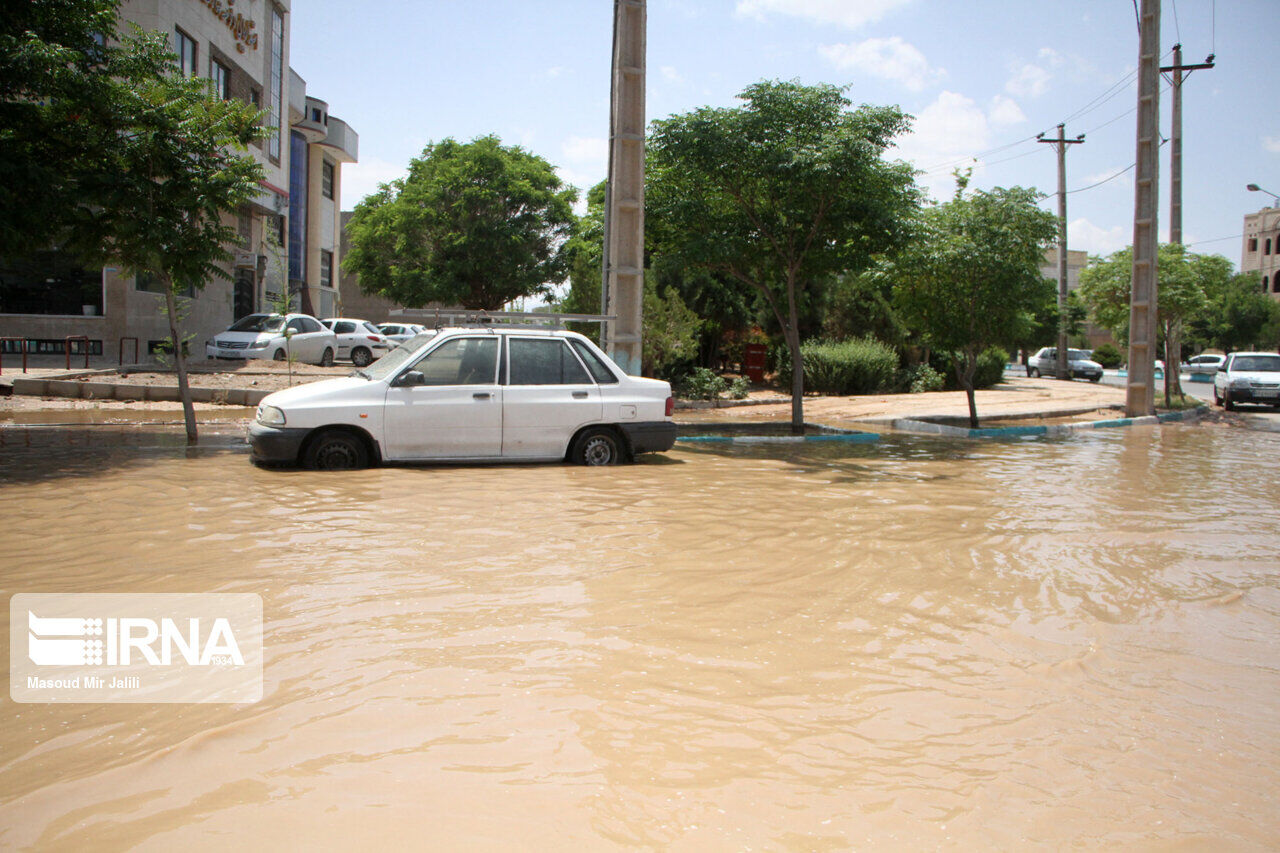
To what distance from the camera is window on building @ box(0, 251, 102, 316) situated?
25969 mm

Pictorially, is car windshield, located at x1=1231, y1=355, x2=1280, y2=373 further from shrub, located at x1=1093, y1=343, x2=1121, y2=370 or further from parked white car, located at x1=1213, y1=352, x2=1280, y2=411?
shrub, located at x1=1093, y1=343, x2=1121, y2=370

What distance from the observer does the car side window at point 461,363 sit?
9.93m

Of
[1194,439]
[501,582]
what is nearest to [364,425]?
[501,582]

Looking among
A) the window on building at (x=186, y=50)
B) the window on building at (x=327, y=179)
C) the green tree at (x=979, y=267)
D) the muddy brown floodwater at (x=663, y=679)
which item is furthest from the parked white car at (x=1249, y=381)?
the window on building at (x=327, y=179)

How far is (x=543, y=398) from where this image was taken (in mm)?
10234

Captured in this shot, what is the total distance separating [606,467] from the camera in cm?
1050

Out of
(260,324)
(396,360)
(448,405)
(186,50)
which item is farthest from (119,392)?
(186,50)

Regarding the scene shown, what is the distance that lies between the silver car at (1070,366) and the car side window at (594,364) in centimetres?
3533

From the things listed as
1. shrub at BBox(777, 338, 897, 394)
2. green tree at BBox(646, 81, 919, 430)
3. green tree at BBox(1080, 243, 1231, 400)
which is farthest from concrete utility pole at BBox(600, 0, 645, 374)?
green tree at BBox(1080, 243, 1231, 400)

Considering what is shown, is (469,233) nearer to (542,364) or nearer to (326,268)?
(326,268)

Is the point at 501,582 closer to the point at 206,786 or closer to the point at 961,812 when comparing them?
the point at 206,786

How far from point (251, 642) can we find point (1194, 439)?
17.6 meters

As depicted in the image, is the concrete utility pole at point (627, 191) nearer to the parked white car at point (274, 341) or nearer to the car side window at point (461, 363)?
the car side window at point (461, 363)

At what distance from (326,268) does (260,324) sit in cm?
2489
